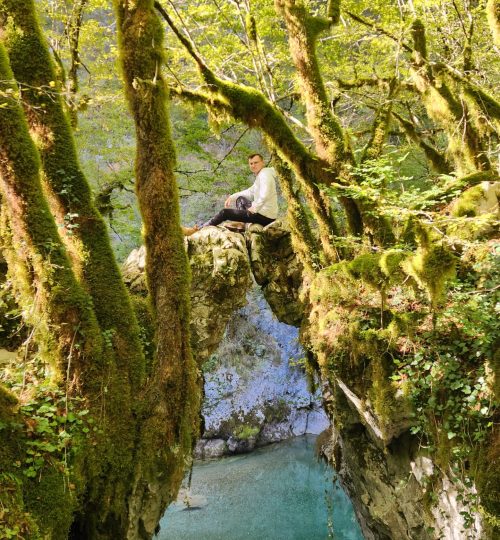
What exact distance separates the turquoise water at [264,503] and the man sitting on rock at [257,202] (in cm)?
473

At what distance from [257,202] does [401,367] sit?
3467 millimetres

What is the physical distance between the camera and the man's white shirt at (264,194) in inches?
271

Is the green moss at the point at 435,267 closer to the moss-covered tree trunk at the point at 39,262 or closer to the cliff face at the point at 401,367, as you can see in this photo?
the cliff face at the point at 401,367

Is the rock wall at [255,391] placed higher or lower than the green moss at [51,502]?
lower

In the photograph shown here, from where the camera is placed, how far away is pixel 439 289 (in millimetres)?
4113

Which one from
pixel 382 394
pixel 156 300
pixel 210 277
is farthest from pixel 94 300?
pixel 382 394

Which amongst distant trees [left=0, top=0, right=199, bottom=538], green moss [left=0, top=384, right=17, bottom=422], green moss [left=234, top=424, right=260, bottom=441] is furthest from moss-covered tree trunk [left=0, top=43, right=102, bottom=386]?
green moss [left=234, top=424, right=260, bottom=441]

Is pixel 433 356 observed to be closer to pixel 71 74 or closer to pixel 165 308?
A: pixel 165 308

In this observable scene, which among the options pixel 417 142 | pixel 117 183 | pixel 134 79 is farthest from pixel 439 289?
pixel 117 183

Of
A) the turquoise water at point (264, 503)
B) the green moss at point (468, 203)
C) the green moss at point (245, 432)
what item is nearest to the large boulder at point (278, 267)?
the green moss at point (468, 203)

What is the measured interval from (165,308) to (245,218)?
312 centimetres

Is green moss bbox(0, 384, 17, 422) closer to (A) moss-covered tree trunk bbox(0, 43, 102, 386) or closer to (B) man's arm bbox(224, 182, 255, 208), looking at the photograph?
(A) moss-covered tree trunk bbox(0, 43, 102, 386)

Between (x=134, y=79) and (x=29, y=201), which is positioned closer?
(x=29, y=201)

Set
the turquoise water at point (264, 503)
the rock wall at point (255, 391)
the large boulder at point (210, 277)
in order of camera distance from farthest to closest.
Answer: the rock wall at point (255, 391), the turquoise water at point (264, 503), the large boulder at point (210, 277)
